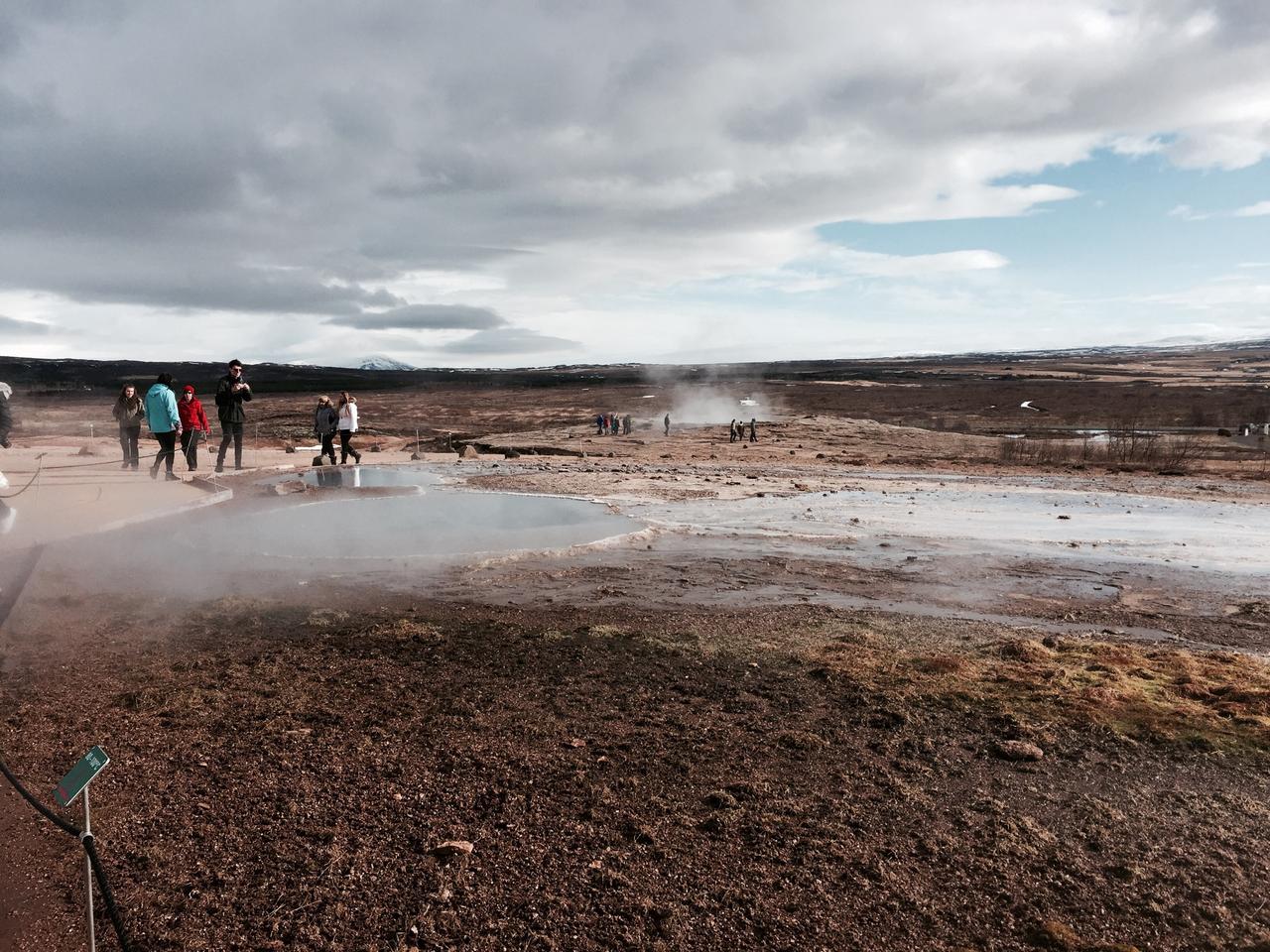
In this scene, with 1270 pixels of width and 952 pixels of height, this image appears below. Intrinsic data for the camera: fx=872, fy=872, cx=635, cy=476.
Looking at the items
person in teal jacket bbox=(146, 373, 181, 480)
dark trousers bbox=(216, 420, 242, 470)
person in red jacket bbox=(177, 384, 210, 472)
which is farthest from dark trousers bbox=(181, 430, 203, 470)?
person in teal jacket bbox=(146, 373, 181, 480)

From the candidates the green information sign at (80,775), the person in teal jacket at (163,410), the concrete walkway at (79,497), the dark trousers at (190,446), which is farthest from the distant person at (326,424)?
the green information sign at (80,775)

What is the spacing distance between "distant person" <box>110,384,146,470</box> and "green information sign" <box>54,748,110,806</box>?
12141mm

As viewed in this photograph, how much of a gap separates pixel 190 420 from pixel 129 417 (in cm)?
100

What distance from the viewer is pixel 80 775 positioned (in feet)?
10.1

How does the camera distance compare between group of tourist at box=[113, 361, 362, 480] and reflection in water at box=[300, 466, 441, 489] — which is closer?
group of tourist at box=[113, 361, 362, 480]

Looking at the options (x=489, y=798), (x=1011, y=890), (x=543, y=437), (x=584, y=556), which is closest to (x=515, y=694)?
(x=489, y=798)

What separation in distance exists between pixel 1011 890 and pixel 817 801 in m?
1.01

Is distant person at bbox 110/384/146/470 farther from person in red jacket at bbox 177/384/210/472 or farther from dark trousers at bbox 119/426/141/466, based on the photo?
person in red jacket at bbox 177/384/210/472

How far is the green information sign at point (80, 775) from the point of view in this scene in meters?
3.04

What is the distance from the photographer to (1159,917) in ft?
11.8

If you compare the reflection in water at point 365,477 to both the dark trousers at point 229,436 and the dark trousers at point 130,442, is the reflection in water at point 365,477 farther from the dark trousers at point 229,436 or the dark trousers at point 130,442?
the dark trousers at point 130,442

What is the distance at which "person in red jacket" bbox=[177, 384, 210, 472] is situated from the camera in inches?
551

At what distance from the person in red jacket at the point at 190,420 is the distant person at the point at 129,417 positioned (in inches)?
22.6

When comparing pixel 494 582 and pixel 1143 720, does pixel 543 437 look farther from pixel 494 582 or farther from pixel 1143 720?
pixel 1143 720
